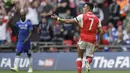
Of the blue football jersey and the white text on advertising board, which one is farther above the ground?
the blue football jersey

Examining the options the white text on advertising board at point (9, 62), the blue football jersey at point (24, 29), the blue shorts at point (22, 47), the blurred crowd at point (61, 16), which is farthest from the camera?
the blurred crowd at point (61, 16)

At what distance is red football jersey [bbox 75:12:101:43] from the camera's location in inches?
642

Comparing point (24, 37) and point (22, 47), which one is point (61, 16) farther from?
point (22, 47)

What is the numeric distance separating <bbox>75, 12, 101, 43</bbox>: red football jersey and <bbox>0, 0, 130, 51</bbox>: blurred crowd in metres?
6.44

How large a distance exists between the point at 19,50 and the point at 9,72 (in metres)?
1.07

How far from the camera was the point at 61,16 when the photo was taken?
948 inches

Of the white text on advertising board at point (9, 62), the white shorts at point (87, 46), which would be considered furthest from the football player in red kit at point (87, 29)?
the white text on advertising board at point (9, 62)

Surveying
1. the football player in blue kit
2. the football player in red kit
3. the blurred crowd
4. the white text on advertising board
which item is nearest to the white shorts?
the football player in red kit

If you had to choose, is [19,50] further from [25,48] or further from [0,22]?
[0,22]

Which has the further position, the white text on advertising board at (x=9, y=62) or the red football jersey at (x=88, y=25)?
the white text on advertising board at (x=9, y=62)

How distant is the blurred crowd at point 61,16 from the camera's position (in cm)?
2341

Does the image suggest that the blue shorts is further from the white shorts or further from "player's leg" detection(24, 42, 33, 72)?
the white shorts

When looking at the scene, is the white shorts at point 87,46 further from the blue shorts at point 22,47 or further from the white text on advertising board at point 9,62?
the white text on advertising board at point 9,62

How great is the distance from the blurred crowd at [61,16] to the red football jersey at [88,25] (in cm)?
644
